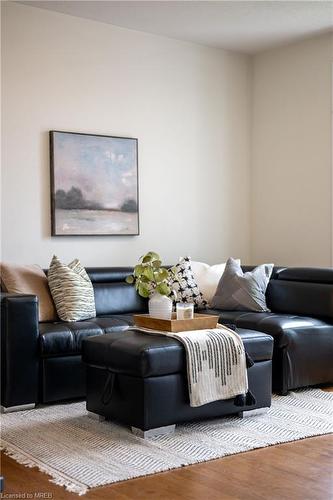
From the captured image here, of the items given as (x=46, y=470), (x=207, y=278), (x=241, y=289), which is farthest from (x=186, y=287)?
(x=46, y=470)

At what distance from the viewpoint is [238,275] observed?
208 inches

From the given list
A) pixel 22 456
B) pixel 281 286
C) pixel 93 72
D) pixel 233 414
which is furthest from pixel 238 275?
pixel 22 456

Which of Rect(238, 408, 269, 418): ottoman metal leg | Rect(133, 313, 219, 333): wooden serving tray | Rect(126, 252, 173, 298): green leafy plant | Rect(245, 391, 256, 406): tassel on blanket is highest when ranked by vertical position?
Rect(126, 252, 173, 298): green leafy plant

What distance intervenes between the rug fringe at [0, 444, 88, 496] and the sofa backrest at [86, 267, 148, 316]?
5.77ft

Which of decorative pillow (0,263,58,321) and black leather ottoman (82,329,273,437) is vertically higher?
decorative pillow (0,263,58,321)

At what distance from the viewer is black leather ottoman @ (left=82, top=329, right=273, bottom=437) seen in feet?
11.5

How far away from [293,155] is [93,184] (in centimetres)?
186

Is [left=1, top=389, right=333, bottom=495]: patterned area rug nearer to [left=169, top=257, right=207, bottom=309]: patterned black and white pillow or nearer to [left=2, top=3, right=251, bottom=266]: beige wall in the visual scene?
[left=169, top=257, right=207, bottom=309]: patterned black and white pillow

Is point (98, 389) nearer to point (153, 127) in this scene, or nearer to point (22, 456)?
point (22, 456)

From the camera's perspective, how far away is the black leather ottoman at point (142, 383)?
349cm

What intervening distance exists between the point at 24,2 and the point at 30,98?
26.9 inches

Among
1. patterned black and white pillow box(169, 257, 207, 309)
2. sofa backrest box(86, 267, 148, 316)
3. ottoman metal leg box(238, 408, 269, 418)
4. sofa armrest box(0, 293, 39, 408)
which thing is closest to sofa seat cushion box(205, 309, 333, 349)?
patterned black and white pillow box(169, 257, 207, 309)

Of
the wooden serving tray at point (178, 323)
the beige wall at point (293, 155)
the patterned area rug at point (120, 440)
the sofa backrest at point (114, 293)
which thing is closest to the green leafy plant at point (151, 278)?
the wooden serving tray at point (178, 323)

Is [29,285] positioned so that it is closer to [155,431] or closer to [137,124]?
[155,431]
